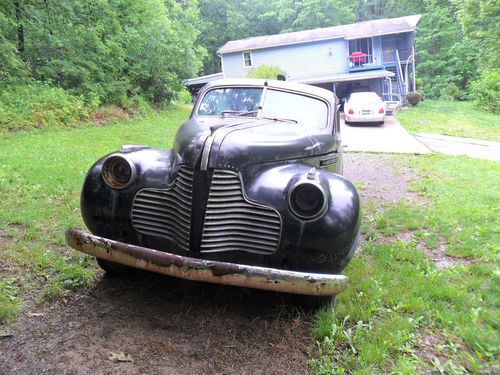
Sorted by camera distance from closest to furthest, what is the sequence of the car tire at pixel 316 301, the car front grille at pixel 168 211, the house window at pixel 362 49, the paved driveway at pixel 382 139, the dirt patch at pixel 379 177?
the car front grille at pixel 168 211 → the car tire at pixel 316 301 → the dirt patch at pixel 379 177 → the paved driveway at pixel 382 139 → the house window at pixel 362 49

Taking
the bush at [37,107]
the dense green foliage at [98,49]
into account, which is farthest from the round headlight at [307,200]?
the bush at [37,107]

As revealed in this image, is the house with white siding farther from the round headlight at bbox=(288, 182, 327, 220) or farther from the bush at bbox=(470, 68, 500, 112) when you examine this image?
the round headlight at bbox=(288, 182, 327, 220)

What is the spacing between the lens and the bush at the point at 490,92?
75.7ft

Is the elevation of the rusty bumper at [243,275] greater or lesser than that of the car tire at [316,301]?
greater

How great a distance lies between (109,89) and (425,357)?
15125 mm

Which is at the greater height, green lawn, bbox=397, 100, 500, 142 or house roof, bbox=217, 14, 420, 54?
house roof, bbox=217, 14, 420, 54

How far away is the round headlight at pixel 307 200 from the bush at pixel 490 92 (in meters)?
24.7

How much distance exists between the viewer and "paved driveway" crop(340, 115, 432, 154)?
12172 millimetres

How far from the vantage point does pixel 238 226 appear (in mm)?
2797

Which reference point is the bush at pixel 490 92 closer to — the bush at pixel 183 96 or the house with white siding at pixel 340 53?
the house with white siding at pixel 340 53

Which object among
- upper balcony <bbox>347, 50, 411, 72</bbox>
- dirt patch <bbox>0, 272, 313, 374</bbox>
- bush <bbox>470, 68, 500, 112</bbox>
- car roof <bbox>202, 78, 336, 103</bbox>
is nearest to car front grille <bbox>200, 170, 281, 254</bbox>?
dirt patch <bbox>0, 272, 313, 374</bbox>

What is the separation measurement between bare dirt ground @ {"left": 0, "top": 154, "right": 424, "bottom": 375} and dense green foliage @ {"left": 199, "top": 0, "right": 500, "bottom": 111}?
17363 mm

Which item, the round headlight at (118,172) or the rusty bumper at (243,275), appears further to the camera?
the round headlight at (118,172)

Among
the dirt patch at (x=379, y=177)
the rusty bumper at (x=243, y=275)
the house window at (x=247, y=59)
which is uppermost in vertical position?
the house window at (x=247, y=59)
